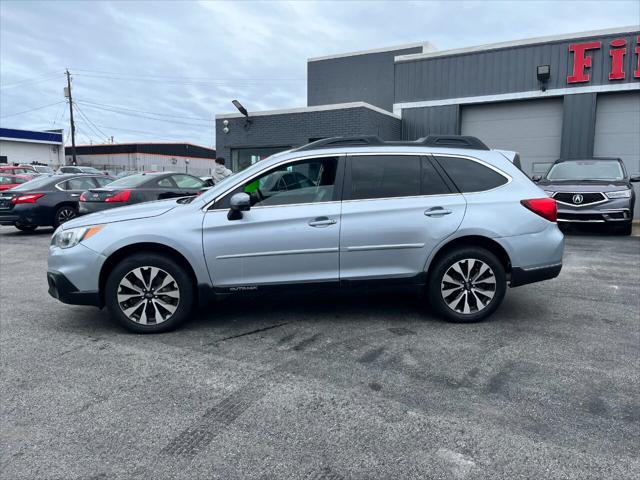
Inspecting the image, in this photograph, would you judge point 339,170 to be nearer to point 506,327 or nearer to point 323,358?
point 323,358

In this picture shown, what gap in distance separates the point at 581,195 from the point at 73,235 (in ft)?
32.2

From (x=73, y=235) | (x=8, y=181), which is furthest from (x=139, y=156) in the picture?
(x=73, y=235)

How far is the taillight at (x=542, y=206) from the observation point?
4680 millimetres

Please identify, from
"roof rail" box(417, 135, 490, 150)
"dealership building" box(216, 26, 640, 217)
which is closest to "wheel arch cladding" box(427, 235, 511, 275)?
"roof rail" box(417, 135, 490, 150)

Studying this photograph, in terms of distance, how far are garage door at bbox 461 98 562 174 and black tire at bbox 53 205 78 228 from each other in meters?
12.6

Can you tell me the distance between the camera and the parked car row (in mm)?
10344

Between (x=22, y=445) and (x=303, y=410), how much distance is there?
155cm

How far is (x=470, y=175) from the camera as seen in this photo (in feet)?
15.6

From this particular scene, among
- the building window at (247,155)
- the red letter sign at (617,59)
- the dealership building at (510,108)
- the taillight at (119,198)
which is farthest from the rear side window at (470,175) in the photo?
the building window at (247,155)

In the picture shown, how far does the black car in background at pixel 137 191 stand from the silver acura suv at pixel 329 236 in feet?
19.1

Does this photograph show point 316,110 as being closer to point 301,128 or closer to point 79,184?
point 301,128

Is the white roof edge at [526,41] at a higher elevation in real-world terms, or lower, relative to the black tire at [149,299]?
higher

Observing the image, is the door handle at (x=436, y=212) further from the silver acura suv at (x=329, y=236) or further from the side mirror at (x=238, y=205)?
the side mirror at (x=238, y=205)

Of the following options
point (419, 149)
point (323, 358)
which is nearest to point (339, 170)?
point (419, 149)
